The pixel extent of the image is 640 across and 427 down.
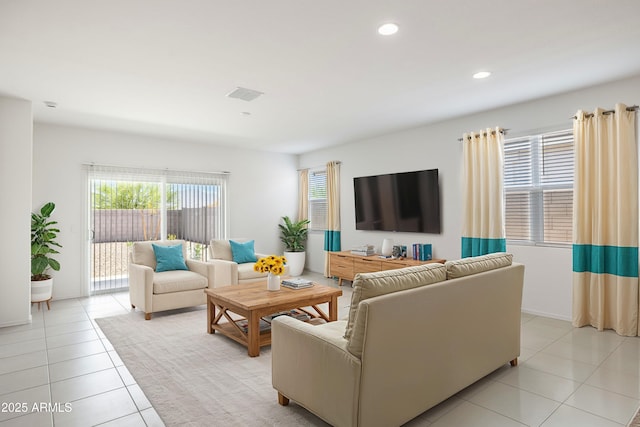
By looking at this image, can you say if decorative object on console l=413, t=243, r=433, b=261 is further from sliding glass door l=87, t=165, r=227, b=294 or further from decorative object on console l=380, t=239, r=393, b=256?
sliding glass door l=87, t=165, r=227, b=294

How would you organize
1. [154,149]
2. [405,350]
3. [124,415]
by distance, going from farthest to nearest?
[154,149] < [124,415] < [405,350]

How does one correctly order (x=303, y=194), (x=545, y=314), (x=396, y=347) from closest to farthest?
(x=396, y=347)
(x=545, y=314)
(x=303, y=194)

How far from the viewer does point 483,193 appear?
473 centimetres

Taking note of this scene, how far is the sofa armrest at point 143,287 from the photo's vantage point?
4.34 m

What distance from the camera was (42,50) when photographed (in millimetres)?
2994

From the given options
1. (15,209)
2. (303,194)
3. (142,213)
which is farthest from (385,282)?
(303,194)

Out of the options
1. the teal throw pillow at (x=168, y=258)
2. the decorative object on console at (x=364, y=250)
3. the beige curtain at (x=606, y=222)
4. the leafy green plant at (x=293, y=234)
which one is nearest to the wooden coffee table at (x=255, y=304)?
the teal throw pillow at (x=168, y=258)

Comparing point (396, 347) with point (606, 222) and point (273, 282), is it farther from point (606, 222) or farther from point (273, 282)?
point (606, 222)

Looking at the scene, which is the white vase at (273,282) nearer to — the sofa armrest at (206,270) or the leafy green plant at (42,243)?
the sofa armrest at (206,270)

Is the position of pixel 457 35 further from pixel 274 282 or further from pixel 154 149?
pixel 154 149

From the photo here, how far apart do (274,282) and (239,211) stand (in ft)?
12.1

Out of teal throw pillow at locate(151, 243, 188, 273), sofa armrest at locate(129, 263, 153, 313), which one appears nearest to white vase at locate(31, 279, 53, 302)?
sofa armrest at locate(129, 263, 153, 313)

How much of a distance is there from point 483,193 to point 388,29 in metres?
2.86

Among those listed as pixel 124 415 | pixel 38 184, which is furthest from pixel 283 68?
pixel 38 184
